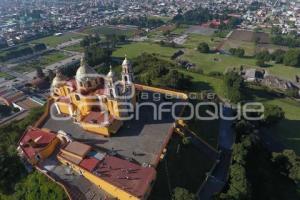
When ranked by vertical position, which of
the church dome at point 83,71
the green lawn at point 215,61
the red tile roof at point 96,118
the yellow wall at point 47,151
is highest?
the church dome at point 83,71

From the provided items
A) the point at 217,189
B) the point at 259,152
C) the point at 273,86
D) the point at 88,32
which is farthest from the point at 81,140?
the point at 88,32

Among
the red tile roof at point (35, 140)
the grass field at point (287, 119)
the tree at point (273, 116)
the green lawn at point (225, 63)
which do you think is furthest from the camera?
the green lawn at point (225, 63)

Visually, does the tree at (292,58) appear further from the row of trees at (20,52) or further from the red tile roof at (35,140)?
the row of trees at (20,52)

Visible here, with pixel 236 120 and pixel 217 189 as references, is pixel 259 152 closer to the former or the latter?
pixel 236 120

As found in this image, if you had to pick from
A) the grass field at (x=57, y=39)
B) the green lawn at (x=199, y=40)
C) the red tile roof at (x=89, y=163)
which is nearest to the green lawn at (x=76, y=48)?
the grass field at (x=57, y=39)

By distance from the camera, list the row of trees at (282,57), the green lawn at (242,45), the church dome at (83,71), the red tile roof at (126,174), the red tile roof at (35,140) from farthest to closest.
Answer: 1. the green lawn at (242,45)
2. the row of trees at (282,57)
3. the church dome at (83,71)
4. the red tile roof at (35,140)
5. the red tile roof at (126,174)

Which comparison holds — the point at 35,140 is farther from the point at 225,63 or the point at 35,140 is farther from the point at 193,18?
the point at 193,18
